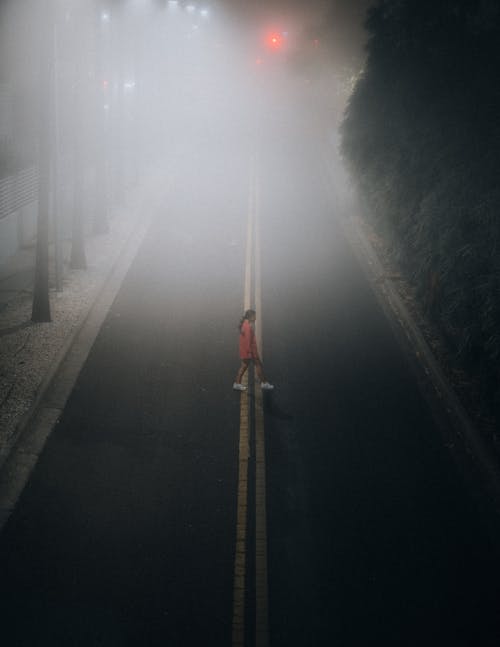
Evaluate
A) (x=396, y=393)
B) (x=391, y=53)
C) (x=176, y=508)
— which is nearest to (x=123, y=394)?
(x=176, y=508)

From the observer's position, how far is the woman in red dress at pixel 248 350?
10.8 metres

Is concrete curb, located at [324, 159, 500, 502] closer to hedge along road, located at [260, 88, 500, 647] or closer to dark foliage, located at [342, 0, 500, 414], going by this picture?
hedge along road, located at [260, 88, 500, 647]

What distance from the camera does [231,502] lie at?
8.19m

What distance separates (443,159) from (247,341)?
862cm

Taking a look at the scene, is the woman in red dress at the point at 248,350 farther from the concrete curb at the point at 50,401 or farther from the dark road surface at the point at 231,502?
the concrete curb at the point at 50,401

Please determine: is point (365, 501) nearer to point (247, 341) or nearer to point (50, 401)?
point (247, 341)

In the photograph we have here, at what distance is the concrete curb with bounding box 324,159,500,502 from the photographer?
946cm

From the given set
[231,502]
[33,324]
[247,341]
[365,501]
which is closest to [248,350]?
[247,341]

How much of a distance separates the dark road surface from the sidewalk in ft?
2.29

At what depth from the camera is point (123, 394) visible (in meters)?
10.8

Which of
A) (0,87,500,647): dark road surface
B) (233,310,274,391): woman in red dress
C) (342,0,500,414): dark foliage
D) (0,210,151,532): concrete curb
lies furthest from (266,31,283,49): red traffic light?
(233,310,274,391): woman in red dress

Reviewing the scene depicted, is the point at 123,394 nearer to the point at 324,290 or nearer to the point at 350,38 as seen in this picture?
the point at 324,290

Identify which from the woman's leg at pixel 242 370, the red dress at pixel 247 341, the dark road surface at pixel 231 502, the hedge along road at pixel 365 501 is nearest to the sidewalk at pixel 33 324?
the dark road surface at pixel 231 502

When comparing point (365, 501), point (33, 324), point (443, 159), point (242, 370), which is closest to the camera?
point (365, 501)
